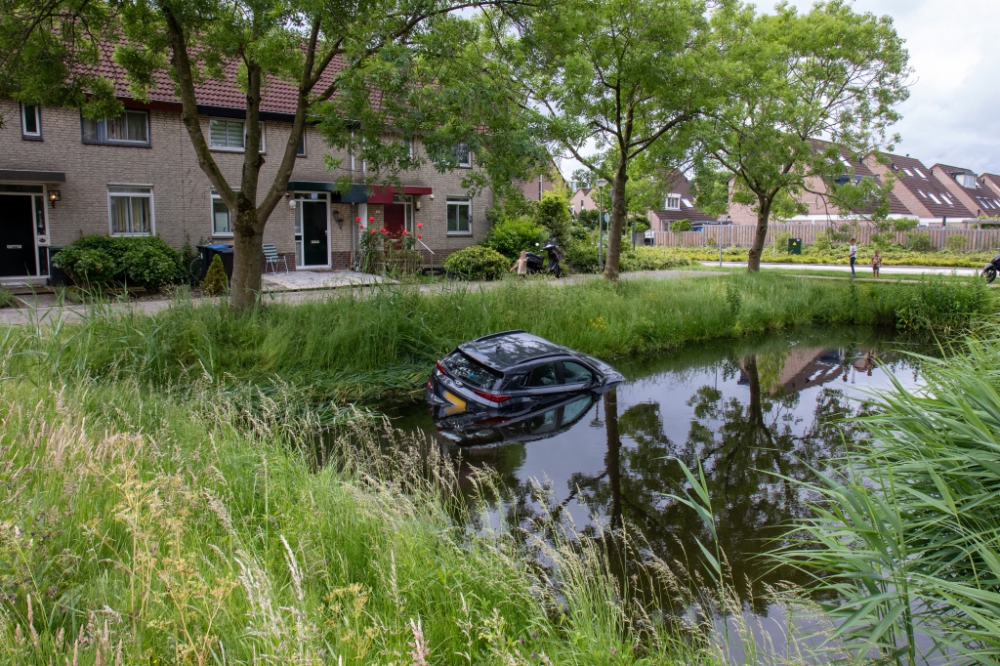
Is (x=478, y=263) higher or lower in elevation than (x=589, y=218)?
lower

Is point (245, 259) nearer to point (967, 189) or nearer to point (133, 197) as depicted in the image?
point (133, 197)

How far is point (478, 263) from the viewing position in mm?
23531

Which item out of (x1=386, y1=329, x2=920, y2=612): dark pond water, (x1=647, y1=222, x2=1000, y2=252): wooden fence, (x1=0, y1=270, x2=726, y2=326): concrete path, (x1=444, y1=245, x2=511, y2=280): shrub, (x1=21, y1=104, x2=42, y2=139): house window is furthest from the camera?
(x1=647, y1=222, x2=1000, y2=252): wooden fence

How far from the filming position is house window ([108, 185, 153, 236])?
20.1 metres

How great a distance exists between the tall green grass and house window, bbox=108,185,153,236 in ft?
68.3

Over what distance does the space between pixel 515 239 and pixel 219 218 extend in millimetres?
10519

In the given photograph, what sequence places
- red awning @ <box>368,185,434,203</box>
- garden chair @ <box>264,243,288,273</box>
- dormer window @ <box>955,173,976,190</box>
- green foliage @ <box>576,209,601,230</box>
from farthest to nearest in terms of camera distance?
dormer window @ <box>955,173,976,190</box> → green foliage @ <box>576,209,601,230</box> → red awning @ <box>368,185,434,203</box> → garden chair @ <box>264,243,288,273</box>

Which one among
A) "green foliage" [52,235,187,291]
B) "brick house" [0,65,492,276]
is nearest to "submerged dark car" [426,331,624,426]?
"brick house" [0,65,492,276]

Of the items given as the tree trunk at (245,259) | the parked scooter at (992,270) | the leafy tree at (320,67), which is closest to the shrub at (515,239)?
the leafy tree at (320,67)

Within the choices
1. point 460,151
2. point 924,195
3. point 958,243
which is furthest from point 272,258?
point 924,195

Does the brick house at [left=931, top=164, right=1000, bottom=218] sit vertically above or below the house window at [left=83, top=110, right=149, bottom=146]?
above

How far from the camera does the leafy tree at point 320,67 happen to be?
10.6 m

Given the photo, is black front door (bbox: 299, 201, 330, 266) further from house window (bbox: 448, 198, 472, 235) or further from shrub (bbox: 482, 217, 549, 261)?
shrub (bbox: 482, 217, 549, 261)

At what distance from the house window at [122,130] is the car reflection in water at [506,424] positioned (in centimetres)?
1560
